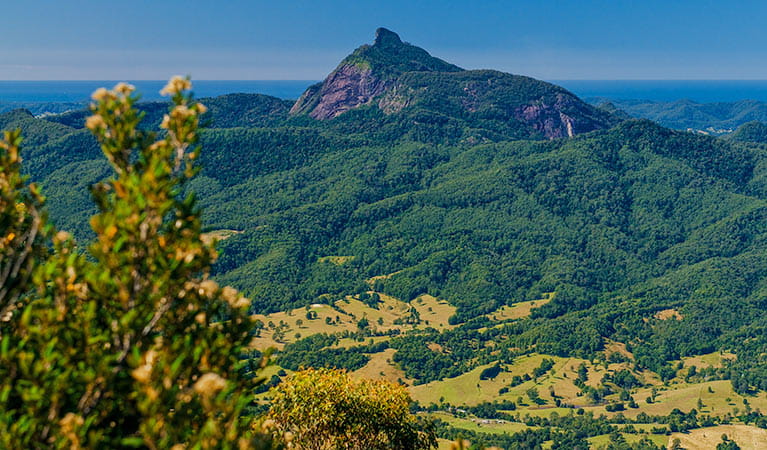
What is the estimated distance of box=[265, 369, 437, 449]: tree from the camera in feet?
97.1

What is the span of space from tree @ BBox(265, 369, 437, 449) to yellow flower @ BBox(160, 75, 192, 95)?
72.7 ft

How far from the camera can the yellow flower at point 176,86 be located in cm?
1035

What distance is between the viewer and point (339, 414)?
98.2 ft

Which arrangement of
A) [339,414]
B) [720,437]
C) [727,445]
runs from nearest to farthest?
1. [339,414]
2. [727,445]
3. [720,437]

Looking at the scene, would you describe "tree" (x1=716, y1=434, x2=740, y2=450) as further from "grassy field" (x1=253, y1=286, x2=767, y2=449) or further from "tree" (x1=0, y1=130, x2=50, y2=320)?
"tree" (x1=0, y1=130, x2=50, y2=320)

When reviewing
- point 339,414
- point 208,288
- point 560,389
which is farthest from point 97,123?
point 560,389

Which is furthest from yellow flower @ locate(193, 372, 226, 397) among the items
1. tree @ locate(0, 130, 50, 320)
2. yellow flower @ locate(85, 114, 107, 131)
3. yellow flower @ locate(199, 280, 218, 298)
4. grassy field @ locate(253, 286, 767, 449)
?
grassy field @ locate(253, 286, 767, 449)

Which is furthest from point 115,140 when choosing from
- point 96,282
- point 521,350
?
point 521,350

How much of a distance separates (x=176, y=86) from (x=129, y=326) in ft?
14.5

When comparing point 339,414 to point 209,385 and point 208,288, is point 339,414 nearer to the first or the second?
point 208,288

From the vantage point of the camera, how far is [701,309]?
19562 centimetres

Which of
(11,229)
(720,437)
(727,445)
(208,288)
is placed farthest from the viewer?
(720,437)

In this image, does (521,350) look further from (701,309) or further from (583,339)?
(701,309)

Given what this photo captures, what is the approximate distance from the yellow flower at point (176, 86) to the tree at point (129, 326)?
8 cm
